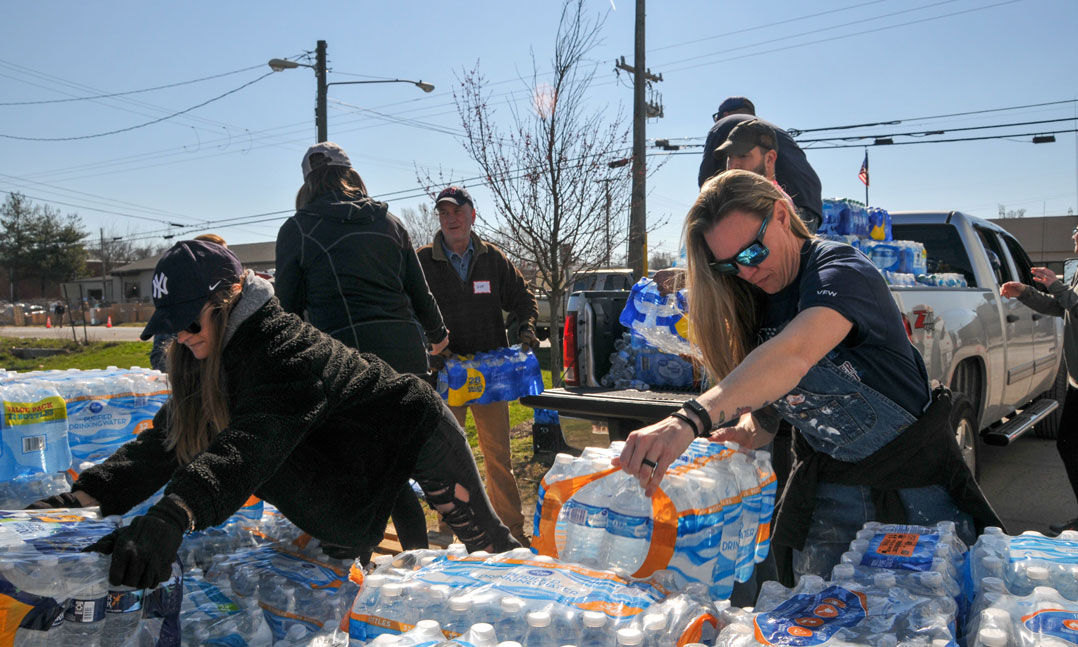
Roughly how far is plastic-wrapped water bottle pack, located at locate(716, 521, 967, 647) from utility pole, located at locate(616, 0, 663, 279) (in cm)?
883

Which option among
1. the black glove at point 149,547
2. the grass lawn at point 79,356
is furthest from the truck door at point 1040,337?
the grass lawn at point 79,356

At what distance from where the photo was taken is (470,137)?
942cm

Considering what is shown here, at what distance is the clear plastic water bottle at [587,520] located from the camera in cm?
223

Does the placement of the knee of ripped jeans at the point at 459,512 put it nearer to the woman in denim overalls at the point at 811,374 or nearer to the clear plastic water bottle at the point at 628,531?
the clear plastic water bottle at the point at 628,531

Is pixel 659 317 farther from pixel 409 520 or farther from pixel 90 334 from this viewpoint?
pixel 90 334

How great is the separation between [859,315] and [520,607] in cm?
110

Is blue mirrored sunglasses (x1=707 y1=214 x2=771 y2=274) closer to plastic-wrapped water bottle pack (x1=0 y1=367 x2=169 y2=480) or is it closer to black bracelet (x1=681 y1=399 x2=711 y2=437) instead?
black bracelet (x1=681 y1=399 x2=711 y2=437)

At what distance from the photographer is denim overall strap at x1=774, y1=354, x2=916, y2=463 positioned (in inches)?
84.1

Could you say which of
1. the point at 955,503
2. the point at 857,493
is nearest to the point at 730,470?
the point at 857,493

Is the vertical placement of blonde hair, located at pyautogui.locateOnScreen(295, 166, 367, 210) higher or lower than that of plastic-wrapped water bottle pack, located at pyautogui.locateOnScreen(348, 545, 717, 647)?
higher

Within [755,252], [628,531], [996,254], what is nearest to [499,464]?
[628,531]

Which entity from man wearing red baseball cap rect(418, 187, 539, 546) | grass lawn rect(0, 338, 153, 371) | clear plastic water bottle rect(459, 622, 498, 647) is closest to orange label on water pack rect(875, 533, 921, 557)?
clear plastic water bottle rect(459, 622, 498, 647)

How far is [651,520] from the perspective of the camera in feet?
7.12

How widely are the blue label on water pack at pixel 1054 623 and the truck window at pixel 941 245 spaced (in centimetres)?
546
